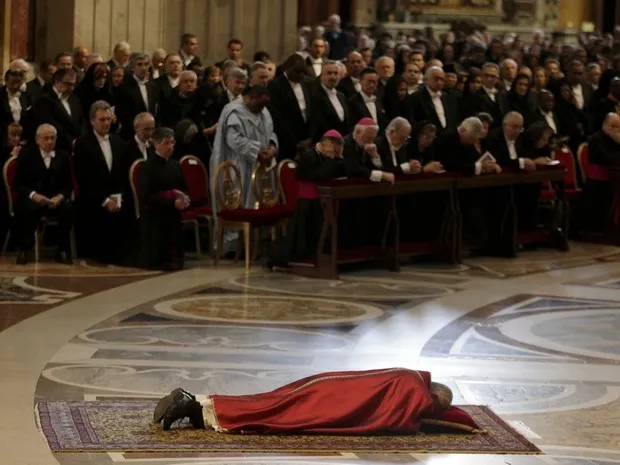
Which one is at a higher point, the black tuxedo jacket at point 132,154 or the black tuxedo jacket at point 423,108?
the black tuxedo jacket at point 423,108

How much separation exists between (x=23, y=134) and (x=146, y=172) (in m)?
1.33

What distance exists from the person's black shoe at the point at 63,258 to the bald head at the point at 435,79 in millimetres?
4152

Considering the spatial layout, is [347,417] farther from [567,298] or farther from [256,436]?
[567,298]

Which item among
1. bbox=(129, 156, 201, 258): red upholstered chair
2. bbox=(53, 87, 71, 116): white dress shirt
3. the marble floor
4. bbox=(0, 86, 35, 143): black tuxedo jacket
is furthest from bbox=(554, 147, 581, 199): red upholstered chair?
bbox=(0, 86, 35, 143): black tuxedo jacket

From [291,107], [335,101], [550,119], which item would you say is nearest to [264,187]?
[291,107]

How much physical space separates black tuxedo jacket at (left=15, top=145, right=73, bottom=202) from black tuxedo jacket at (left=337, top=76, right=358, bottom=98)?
11.6ft

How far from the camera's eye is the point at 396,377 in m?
6.82

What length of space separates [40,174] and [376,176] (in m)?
2.66

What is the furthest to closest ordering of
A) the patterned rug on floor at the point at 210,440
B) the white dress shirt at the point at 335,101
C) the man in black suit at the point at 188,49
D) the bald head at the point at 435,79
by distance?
1. the man in black suit at the point at 188,49
2. the bald head at the point at 435,79
3. the white dress shirt at the point at 335,101
4. the patterned rug on floor at the point at 210,440

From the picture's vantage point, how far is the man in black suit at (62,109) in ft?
42.8

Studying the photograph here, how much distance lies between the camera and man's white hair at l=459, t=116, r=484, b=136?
1359 centimetres

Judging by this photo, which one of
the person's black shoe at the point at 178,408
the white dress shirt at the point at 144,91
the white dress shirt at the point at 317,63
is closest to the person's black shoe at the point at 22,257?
the white dress shirt at the point at 144,91

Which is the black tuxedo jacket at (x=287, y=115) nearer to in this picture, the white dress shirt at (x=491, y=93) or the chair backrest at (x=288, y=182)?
the chair backrest at (x=288, y=182)

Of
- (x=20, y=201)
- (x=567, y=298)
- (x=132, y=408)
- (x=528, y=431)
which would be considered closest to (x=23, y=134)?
(x=20, y=201)
